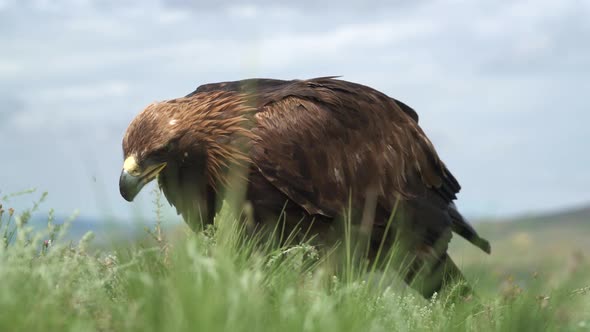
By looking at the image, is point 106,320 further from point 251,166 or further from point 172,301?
point 251,166

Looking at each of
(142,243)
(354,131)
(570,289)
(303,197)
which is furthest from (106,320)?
(354,131)

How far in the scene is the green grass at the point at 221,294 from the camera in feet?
8.91

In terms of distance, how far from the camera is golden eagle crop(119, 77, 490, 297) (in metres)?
5.20

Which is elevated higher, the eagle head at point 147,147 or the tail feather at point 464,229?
the eagle head at point 147,147

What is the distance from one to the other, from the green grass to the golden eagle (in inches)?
22.1

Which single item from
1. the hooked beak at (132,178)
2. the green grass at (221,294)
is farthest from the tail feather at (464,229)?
the hooked beak at (132,178)

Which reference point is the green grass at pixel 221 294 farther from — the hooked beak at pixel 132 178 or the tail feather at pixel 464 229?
the tail feather at pixel 464 229

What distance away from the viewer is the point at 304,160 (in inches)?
210

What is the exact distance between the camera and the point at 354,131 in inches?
224

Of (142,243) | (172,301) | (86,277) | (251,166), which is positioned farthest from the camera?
(251,166)

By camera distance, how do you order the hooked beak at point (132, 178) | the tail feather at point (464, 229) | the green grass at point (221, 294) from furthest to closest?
the tail feather at point (464, 229) → the hooked beak at point (132, 178) → the green grass at point (221, 294)

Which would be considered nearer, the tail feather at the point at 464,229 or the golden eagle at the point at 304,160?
the golden eagle at the point at 304,160

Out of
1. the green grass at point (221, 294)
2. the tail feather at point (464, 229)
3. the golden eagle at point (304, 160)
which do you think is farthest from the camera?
the tail feather at point (464, 229)

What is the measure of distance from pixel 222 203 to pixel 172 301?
2.66m
